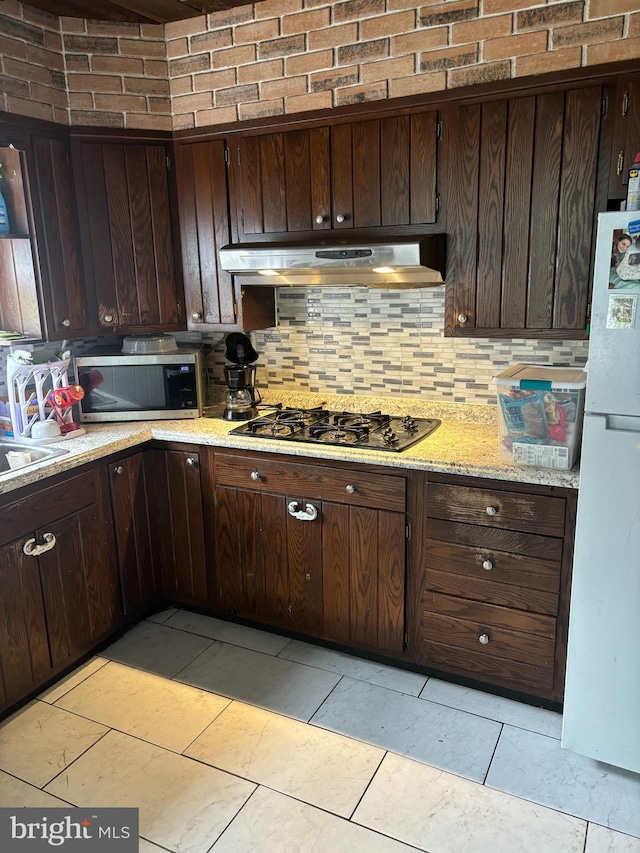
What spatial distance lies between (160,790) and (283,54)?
273 centimetres

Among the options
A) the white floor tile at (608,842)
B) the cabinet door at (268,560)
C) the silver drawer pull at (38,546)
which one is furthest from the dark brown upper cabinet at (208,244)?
the white floor tile at (608,842)

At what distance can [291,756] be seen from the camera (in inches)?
83.4

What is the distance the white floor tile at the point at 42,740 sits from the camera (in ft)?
6.82

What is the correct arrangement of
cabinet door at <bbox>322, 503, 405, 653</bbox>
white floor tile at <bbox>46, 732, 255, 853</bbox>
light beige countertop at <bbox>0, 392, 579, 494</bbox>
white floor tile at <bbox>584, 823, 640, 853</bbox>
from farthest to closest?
cabinet door at <bbox>322, 503, 405, 653</bbox>
light beige countertop at <bbox>0, 392, 579, 494</bbox>
white floor tile at <bbox>46, 732, 255, 853</bbox>
white floor tile at <bbox>584, 823, 640, 853</bbox>

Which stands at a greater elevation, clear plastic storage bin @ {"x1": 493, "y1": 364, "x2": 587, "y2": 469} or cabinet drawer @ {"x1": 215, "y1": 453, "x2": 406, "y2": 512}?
clear plastic storage bin @ {"x1": 493, "y1": 364, "x2": 587, "y2": 469}

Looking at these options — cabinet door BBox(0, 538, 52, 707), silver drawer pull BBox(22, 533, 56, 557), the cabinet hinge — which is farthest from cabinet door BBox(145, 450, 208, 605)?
the cabinet hinge

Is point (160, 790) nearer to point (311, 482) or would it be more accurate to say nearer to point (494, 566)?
point (311, 482)

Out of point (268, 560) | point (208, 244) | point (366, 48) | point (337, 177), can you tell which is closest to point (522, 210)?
point (337, 177)

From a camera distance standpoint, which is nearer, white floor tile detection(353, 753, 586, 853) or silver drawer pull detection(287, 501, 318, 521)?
white floor tile detection(353, 753, 586, 853)

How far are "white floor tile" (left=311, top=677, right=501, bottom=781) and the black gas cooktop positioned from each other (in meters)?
0.95

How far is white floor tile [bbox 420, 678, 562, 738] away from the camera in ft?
7.34

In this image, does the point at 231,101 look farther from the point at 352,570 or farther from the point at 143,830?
the point at 143,830

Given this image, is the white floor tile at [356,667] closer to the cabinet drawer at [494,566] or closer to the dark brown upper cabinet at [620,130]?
the cabinet drawer at [494,566]

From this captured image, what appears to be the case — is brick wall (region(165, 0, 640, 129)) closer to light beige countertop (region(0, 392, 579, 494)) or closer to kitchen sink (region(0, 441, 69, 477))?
light beige countertop (region(0, 392, 579, 494))
